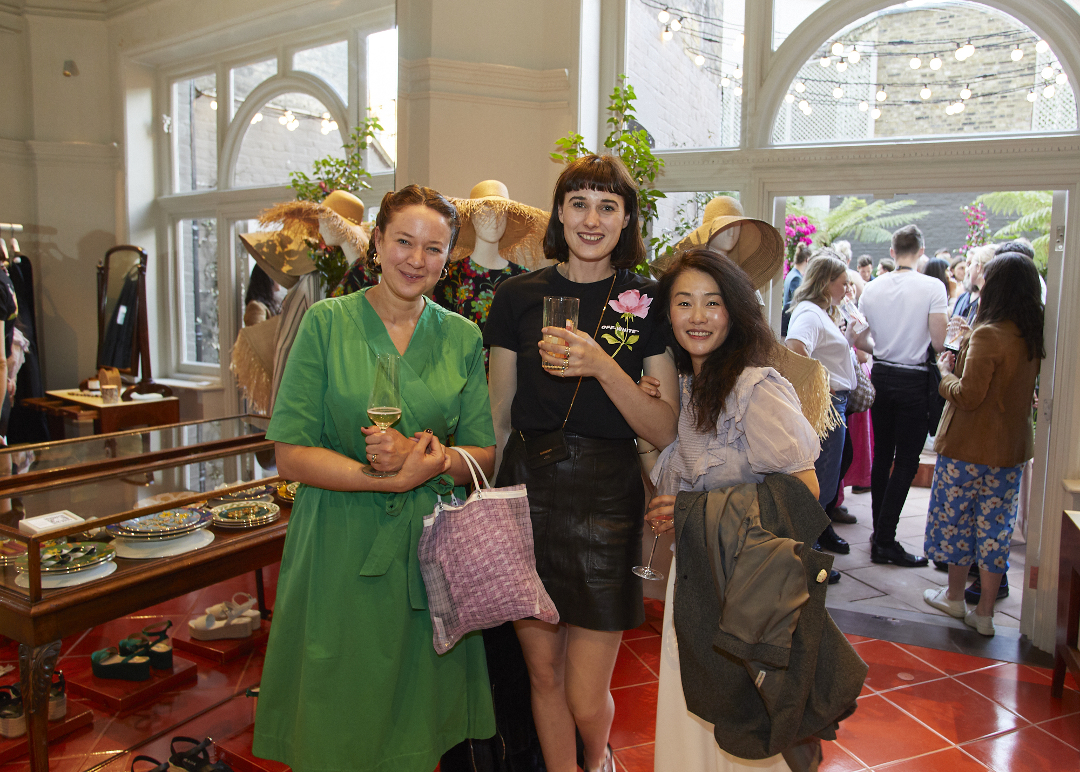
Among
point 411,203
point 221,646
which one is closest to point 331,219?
point 411,203

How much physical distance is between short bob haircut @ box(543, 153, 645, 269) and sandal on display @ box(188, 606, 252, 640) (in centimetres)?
240

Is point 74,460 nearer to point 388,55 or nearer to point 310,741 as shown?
point 310,741

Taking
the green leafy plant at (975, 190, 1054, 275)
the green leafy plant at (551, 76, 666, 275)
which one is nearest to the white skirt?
the green leafy plant at (551, 76, 666, 275)

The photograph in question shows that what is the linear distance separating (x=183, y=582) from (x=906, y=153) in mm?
3624

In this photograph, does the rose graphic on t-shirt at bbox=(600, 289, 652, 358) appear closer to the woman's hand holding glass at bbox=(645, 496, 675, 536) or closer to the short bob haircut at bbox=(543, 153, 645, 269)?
the short bob haircut at bbox=(543, 153, 645, 269)

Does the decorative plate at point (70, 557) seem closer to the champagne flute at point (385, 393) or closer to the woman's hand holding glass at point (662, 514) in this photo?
the champagne flute at point (385, 393)

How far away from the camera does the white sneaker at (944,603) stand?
3834 millimetres

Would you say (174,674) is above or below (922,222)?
below

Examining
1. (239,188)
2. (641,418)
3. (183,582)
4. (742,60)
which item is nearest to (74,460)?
(183,582)

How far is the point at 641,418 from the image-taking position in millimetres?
1753

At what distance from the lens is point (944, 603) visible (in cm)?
391

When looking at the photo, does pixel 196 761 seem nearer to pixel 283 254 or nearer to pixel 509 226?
pixel 509 226

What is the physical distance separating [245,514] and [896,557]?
4.11 m

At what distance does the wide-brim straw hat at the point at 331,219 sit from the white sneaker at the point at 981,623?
3545mm
